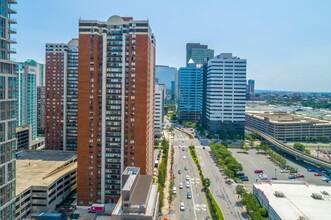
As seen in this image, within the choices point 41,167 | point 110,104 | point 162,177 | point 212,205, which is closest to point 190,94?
point 162,177

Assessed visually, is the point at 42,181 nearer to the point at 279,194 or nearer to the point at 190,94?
the point at 279,194

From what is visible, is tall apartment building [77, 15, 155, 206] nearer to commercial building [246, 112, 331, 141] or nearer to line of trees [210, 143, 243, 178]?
line of trees [210, 143, 243, 178]

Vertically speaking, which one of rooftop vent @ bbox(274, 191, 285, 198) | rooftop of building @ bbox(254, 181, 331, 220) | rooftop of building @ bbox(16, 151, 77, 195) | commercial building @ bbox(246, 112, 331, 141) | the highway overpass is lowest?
rooftop of building @ bbox(254, 181, 331, 220)

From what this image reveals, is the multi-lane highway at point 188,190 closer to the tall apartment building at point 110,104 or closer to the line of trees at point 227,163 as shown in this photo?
the line of trees at point 227,163

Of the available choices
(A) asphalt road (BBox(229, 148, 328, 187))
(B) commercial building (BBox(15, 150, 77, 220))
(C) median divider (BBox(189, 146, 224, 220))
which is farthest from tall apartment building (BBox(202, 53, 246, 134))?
(B) commercial building (BBox(15, 150, 77, 220))

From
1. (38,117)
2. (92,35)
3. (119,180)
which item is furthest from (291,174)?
(38,117)

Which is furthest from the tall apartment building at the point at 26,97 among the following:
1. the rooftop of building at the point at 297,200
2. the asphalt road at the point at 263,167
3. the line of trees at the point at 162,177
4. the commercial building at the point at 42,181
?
the rooftop of building at the point at 297,200

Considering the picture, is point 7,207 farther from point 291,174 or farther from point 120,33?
point 291,174
